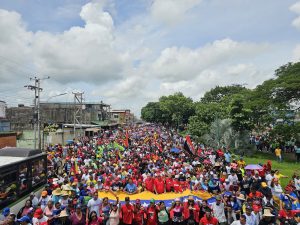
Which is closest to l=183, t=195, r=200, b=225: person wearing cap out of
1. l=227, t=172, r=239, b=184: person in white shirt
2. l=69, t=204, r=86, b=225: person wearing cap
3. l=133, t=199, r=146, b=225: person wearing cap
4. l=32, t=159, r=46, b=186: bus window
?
l=133, t=199, r=146, b=225: person wearing cap

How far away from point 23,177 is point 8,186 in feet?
4.03

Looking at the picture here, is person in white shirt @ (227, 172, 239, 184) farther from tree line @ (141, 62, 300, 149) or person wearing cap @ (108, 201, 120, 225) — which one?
tree line @ (141, 62, 300, 149)

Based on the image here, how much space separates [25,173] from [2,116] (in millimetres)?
30574

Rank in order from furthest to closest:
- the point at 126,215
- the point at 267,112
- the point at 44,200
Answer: the point at 267,112
the point at 44,200
the point at 126,215

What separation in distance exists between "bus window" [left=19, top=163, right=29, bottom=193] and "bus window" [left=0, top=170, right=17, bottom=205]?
1.31 ft

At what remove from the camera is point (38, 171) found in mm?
12773

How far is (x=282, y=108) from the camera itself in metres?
26.1

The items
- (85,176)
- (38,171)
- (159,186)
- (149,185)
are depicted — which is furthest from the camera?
(85,176)

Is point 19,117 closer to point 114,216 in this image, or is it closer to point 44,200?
point 44,200

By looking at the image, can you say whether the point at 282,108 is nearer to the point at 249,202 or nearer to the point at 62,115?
the point at 249,202

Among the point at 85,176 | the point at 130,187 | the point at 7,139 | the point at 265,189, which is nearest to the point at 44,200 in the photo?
the point at 130,187

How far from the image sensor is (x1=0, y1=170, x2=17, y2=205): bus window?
31.5ft

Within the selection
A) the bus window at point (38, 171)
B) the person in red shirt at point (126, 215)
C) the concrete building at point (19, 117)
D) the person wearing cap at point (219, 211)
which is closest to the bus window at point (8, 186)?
the bus window at point (38, 171)

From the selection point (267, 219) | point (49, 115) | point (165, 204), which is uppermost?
point (49, 115)
